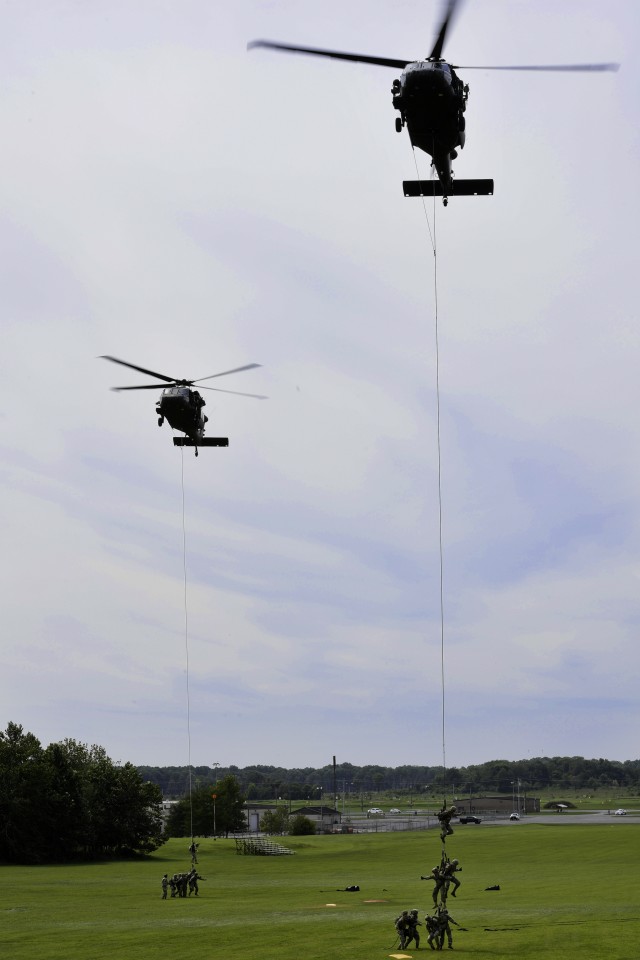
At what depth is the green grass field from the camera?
34.6 metres

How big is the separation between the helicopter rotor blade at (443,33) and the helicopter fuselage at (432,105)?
0.92 feet

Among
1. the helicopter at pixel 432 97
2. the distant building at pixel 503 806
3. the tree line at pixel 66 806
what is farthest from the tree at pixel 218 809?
the helicopter at pixel 432 97

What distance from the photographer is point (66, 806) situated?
321 feet

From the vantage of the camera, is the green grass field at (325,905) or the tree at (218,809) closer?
the green grass field at (325,905)

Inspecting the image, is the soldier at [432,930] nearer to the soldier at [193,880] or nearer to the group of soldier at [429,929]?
the group of soldier at [429,929]

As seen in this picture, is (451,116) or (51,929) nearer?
(451,116)

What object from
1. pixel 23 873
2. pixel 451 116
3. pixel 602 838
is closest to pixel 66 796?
pixel 23 873

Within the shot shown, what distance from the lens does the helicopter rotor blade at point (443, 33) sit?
2709 centimetres

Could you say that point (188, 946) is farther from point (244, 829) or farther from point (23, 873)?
point (244, 829)

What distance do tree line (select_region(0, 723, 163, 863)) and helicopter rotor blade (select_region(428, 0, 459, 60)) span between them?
82229 mm

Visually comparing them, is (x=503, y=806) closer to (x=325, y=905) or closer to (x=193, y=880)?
(x=193, y=880)

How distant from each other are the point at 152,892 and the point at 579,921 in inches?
1225

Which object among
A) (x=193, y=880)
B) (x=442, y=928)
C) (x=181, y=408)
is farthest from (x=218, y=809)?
(x=442, y=928)

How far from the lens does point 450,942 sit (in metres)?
32.6
